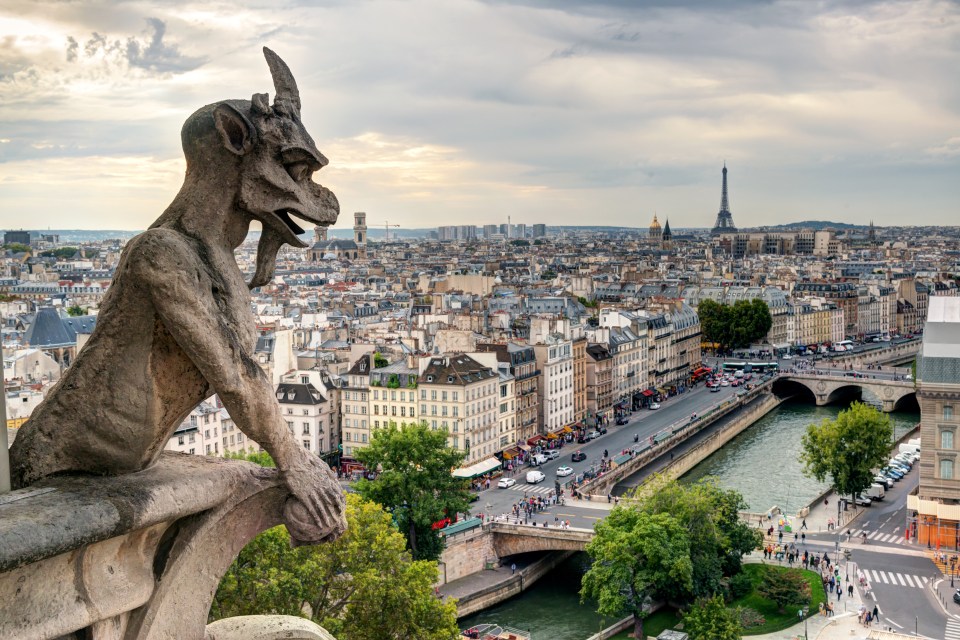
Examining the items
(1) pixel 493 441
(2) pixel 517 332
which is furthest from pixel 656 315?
(1) pixel 493 441

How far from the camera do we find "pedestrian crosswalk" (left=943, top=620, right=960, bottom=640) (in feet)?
85.3

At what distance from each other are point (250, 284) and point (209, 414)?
3446cm

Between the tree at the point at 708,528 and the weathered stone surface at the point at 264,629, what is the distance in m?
24.4

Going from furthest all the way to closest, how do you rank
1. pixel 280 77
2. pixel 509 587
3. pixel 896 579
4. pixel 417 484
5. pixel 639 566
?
pixel 509 587 → pixel 417 484 → pixel 896 579 → pixel 639 566 → pixel 280 77

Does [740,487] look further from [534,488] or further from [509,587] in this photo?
[509,587]

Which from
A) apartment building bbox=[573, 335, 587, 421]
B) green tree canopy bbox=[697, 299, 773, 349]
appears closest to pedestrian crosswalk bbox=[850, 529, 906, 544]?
apartment building bbox=[573, 335, 587, 421]

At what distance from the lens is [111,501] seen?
4.62m

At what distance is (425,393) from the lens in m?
45.7

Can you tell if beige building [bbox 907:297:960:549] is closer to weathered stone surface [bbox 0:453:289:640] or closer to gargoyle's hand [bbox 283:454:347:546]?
gargoyle's hand [bbox 283:454:347:546]

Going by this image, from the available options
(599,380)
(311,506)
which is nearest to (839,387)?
(599,380)

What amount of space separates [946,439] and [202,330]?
34933mm

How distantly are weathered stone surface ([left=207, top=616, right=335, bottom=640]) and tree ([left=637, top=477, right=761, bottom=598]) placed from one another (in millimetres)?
24416

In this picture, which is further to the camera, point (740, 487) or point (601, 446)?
point (601, 446)

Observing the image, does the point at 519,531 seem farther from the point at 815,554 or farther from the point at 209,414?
the point at 209,414
